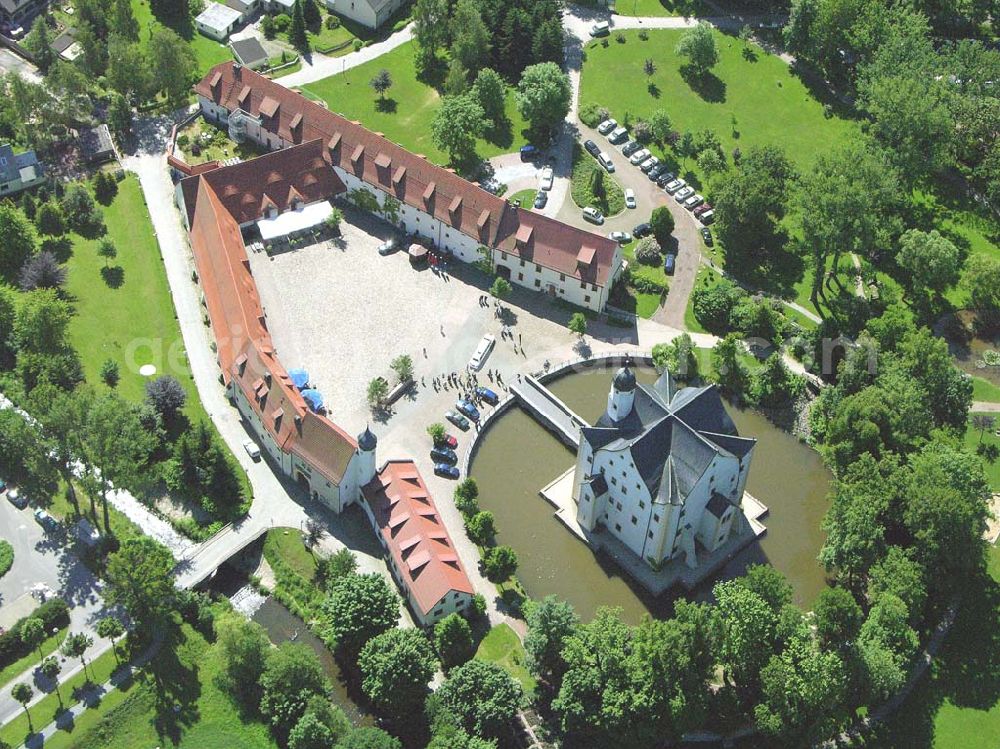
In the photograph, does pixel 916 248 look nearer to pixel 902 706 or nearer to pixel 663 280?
pixel 663 280

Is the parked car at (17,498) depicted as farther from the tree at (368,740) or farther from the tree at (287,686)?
the tree at (368,740)

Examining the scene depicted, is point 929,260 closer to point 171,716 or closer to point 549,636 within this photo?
point 549,636

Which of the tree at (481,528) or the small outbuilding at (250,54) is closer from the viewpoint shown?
the tree at (481,528)

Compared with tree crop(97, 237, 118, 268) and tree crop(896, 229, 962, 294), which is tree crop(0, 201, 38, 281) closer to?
tree crop(97, 237, 118, 268)

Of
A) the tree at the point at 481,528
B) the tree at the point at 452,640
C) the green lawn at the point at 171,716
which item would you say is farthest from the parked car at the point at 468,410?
the green lawn at the point at 171,716

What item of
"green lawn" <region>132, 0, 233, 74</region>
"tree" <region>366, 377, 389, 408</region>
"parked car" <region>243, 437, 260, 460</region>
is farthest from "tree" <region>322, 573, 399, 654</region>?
"green lawn" <region>132, 0, 233, 74</region>

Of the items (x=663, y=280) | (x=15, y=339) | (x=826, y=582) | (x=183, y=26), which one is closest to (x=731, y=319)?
(x=663, y=280)

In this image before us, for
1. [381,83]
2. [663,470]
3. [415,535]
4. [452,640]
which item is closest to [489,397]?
[415,535]
